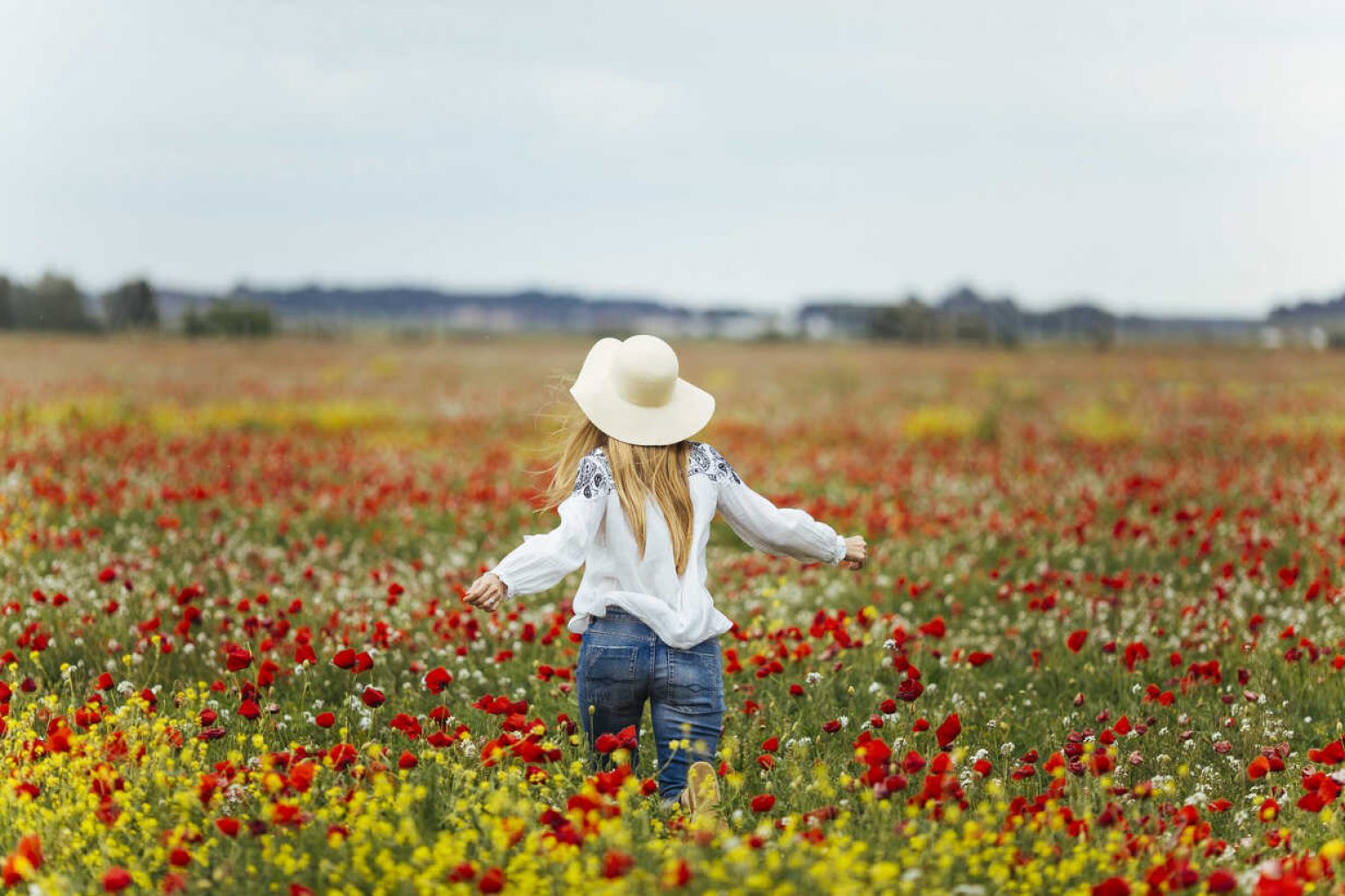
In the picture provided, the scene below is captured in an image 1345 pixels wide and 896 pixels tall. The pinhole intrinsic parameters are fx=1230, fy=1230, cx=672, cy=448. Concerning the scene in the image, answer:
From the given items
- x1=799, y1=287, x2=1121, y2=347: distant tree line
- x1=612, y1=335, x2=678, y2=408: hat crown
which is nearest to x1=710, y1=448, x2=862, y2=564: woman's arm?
x1=612, y1=335, x2=678, y2=408: hat crown

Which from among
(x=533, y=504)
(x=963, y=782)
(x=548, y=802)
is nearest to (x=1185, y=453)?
(x=533, y=504)

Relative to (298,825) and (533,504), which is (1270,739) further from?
(533,504)

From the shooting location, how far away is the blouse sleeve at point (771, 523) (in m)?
4.57

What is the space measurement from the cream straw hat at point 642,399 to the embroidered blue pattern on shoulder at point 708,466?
124 mm

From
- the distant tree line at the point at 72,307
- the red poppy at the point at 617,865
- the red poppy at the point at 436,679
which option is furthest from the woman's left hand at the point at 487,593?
the distant tree line at the point at 72,307

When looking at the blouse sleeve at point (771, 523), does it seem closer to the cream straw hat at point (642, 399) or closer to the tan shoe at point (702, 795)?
the cream straw hat at point (642, 399)

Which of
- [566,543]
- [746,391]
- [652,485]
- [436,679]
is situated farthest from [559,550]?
[746,391]

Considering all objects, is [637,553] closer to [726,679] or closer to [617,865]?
[617,865]

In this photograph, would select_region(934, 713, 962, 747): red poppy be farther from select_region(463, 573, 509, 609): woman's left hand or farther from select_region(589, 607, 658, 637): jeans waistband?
select_region(463, 573, 509, 609): woman's left hand

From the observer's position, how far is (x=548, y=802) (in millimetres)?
4105

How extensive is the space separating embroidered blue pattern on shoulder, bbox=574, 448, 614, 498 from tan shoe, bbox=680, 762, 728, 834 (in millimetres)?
993

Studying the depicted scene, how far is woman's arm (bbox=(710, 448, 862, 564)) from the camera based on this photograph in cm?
457

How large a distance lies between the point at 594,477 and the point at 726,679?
2.24 meters

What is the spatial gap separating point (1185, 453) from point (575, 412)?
1302 centimetres
